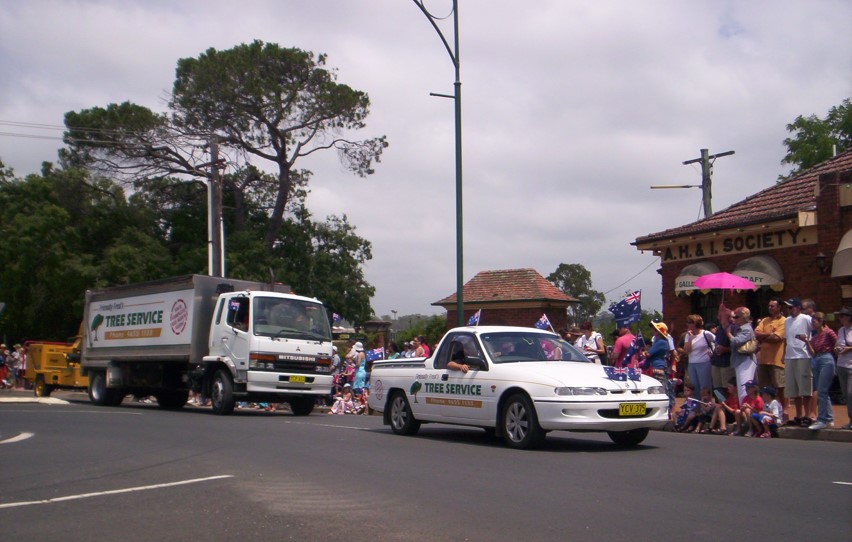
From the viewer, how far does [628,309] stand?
19.2 m

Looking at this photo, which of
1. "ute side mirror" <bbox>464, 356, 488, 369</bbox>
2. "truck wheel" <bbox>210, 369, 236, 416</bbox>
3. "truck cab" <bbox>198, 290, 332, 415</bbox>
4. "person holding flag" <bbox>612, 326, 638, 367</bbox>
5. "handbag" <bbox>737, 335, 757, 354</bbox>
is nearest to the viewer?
"ute side mirror" <bbox>464, 356, 488, 369</bbox>

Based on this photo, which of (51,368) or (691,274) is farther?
(51,368)

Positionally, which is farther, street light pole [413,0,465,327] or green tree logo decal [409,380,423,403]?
street light pole [413,0,465,327]

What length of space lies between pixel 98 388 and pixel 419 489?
56.8 feet

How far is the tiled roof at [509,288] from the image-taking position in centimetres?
3353

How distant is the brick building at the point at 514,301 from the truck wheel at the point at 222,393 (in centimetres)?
1574

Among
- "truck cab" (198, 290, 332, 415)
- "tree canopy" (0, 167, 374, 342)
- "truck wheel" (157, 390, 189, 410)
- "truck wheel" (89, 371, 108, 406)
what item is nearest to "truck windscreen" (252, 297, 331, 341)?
"truck cab" (198, 290, 332, 415)

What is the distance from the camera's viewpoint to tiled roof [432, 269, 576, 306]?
3353 cm

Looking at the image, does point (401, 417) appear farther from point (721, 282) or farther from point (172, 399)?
point (172, 399)

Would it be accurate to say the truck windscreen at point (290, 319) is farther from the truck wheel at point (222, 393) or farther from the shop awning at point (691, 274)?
the shop awning at point (691, 274)

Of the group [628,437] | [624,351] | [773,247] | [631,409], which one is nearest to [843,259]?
[773,247]

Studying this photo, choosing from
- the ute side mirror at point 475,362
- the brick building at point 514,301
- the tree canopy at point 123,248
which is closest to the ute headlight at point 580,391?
the ute side mirror at point 475,362

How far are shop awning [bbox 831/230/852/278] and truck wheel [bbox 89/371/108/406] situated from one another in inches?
686

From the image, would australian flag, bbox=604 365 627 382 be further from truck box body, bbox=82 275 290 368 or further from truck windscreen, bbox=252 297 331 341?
truck box body, bbox=82 275 290 368
